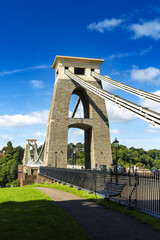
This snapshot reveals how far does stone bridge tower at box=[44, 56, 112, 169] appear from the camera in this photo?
32.4 meters

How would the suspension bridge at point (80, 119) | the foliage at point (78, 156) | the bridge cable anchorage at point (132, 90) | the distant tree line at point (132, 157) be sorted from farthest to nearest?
the distant tree line at point (132, 157) → the foliage at point (78, 156) → the suspension bridge at point (80, 119) → the bridge cable anchorage at point (132, 90)

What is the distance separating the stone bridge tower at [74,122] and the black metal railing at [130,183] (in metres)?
11.8

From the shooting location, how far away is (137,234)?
5.29 m

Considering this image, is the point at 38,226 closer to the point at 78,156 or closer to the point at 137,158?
the point at 78,156

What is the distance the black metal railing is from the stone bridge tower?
11.8m

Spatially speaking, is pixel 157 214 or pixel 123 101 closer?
pixel 157 214

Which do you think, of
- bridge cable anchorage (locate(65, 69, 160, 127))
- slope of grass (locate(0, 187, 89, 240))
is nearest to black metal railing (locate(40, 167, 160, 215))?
slope of grass (locate(0, 187, 89, 240))

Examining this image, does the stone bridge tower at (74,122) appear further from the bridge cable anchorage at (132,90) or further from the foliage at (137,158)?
the foliage at (137,158)

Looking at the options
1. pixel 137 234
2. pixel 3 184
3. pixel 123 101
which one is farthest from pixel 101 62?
pixel 3 184

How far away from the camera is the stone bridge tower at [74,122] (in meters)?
32.4

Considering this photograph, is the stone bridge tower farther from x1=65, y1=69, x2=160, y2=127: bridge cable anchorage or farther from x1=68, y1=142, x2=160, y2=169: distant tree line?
x1=68, y1=142, x2=160, y2=169: distant tree line

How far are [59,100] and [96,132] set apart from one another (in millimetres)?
6891

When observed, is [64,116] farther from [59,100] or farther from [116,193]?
[116,193]

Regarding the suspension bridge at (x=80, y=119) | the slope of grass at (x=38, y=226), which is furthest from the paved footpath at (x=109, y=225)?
the suspension bridge at (x=80, y=119)
